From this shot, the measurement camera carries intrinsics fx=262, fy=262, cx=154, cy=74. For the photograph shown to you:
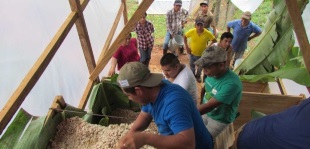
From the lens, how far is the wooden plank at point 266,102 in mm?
3455

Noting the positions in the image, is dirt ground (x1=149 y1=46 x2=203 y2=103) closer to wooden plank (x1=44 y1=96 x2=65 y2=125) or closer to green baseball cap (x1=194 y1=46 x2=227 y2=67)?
green baseball cap (x1=194 y1=46 x2=227 y2=67)

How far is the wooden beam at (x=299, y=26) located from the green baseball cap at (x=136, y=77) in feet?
4.06

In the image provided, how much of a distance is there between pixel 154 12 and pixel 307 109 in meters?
8.03

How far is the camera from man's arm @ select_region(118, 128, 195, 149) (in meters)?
1.47

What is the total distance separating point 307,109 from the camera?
5.72ft

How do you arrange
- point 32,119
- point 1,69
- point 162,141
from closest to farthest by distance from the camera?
1. point 162,141
2. point 1,69
3. point 32,119

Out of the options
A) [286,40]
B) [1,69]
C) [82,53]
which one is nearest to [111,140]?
[1,69]

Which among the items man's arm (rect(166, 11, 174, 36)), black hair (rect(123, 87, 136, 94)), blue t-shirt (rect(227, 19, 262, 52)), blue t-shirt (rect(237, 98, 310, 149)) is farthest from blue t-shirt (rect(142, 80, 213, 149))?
man's arm (rect(166, 11, 174, 36))

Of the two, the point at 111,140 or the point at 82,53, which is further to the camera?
the point at 82,53

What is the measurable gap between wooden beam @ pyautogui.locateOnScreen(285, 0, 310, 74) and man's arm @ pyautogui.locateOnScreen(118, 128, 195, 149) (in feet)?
4.32

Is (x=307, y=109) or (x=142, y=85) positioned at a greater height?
(x=142, y=85)

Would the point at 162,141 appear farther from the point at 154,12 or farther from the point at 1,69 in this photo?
the point at 154,12

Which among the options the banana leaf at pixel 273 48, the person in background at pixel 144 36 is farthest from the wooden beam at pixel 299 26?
the person in background at pixel 144 36

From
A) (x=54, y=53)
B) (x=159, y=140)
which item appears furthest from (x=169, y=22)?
(x=159, y=140)
